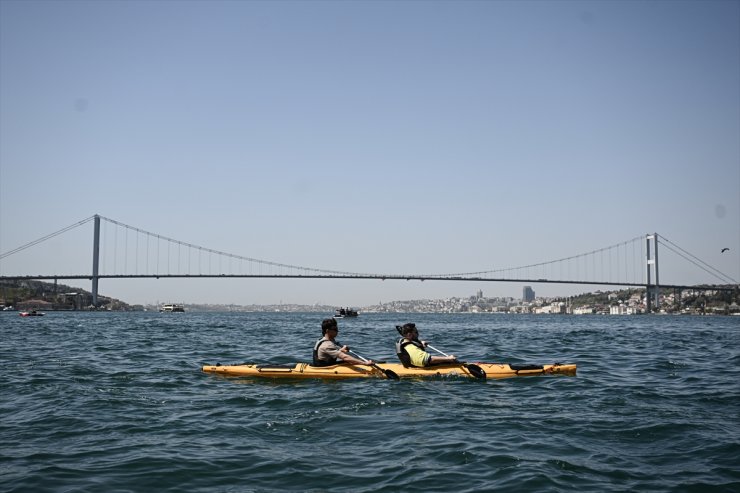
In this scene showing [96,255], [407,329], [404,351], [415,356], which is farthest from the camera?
[96,255]

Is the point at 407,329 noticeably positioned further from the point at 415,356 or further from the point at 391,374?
the point at 391,374

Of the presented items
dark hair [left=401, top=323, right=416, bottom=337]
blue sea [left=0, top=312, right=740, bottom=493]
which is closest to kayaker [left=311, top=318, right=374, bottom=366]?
blue sea [left=0, top=312, right=740, bottom=493]

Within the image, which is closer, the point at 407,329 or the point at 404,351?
the point at 404,351

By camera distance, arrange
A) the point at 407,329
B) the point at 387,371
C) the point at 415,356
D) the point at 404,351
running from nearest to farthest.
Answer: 1. the point at 387,371
2. the point at 415,356
3. the point at 404,351
4. the point at 407,329

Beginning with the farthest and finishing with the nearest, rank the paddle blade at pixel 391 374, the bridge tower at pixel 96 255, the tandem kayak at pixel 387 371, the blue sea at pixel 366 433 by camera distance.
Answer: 1. the bridge tower at pixel 96 255
2. the tandem kayak at pixel 387 371
3. the paddle blade at pixel 391 374
4. the blue sea at pixel 366 433

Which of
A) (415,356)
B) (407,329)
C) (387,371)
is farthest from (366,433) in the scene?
(407,329)

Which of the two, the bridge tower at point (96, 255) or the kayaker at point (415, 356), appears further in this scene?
the bridge tower at point (96, 255)

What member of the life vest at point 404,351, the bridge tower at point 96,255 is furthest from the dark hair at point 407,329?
the bridge tower at point 96,255

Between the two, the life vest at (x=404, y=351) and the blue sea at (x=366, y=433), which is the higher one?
the life vest at (x=404, y=351)

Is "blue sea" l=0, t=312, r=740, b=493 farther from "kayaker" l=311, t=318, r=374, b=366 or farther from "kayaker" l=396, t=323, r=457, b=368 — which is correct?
"kayaker" l=311, t=318, r=374, b=366

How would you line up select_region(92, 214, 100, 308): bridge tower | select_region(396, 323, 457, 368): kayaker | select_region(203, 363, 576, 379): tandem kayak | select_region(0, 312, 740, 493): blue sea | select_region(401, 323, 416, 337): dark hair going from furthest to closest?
select_region(92, 214, 100, 308): bridge tower, select_region(401, 323, 416, 337): dark hair, select_region(396, 323, 457, 368): kayaker, select_region(203, 363, 576, 379): tandem kayak, select_region(0, 312, 740, 493): blue sea

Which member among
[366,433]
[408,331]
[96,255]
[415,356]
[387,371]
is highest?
[96,255]

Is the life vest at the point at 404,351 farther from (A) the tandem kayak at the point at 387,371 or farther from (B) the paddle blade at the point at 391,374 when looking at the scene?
(B) the paddle blade at the point at 391,374

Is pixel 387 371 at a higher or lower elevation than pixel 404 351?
lower
